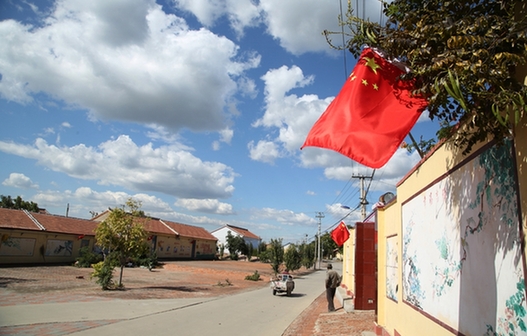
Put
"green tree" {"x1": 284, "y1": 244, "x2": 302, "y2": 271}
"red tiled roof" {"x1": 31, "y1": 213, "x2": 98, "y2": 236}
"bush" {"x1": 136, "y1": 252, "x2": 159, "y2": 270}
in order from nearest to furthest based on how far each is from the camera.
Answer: "red tiled roof" {"x1": 31, "y1": 213, "x2": 98, "y2": 236}, "bush" {"x1": 136, "y1": 252, "x2": 159, "y2": 270}, "green tree" {"x1": 284, "y1": 244, "x2": 302, "y2": 271}

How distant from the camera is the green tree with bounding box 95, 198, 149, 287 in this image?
61.6ft

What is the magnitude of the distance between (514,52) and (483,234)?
168 centimetres

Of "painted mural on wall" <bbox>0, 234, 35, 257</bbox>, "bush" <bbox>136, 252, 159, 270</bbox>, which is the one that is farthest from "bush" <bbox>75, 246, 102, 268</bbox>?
"bush" <bbox>136, 252, 159, 270</bbox>

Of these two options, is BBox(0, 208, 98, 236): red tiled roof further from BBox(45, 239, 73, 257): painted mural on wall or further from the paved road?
the paved road

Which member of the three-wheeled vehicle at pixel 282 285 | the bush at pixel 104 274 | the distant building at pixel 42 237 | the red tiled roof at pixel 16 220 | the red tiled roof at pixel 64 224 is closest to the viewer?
the bush at pixel 104 274

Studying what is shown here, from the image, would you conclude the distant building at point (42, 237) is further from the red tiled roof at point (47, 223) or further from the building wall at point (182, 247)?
the building wall at point (182, 247)

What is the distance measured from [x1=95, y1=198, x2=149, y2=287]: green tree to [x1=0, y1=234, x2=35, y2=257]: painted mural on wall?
16786 mm

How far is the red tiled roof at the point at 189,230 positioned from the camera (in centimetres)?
5931

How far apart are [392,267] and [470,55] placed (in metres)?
6.37

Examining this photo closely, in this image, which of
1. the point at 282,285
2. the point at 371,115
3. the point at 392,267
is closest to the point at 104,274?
the point at 282,285

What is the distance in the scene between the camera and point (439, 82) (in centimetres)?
310

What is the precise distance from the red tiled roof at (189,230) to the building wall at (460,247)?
2114 inches

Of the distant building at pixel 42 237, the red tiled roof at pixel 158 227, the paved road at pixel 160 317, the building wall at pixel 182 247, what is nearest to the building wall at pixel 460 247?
the paved road at pixel 160 317

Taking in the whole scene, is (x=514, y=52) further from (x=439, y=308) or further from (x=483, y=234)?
(x=439, y=308)
